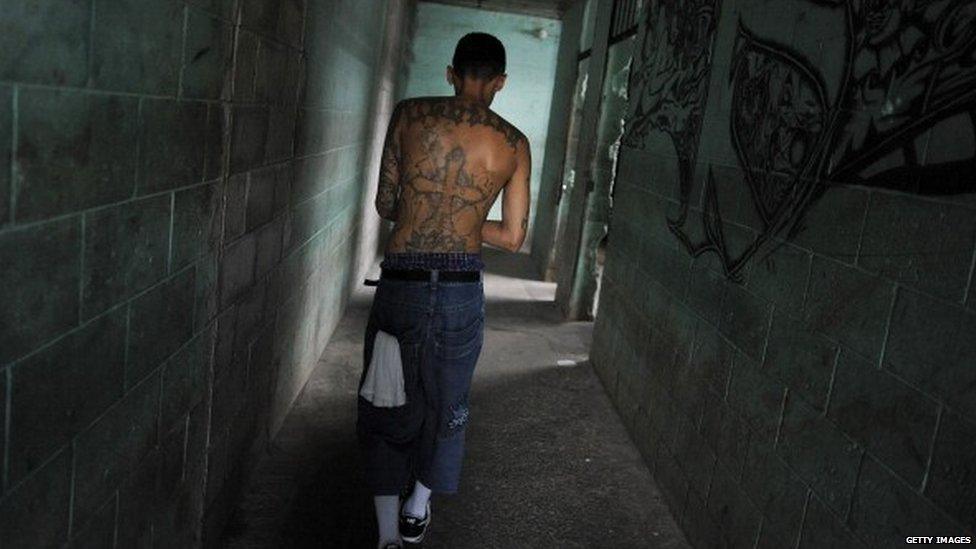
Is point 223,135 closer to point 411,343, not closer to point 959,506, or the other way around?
point 411,343

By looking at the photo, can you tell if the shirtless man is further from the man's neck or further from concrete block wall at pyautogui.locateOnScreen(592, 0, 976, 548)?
concrete block wall at pyautogui.locateOnScreen(592, 0, 976, 548)

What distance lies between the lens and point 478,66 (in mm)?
2648

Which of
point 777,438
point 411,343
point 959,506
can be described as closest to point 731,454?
point 777,438

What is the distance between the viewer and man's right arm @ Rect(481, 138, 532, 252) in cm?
274

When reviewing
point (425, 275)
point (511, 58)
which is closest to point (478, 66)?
point (425, 275)

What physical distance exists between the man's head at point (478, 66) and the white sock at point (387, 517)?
5.31ft

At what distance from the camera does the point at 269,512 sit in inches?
108

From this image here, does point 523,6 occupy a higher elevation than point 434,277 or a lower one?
higher

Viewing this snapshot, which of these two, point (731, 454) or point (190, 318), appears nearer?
point (190, 318)

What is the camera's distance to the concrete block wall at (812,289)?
1652 millimetres

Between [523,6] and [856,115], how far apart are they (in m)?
7.84

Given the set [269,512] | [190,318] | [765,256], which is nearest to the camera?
[190,318]

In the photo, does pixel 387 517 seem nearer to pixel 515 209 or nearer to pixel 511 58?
pixel 515 209

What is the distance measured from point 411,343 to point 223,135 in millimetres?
1012
